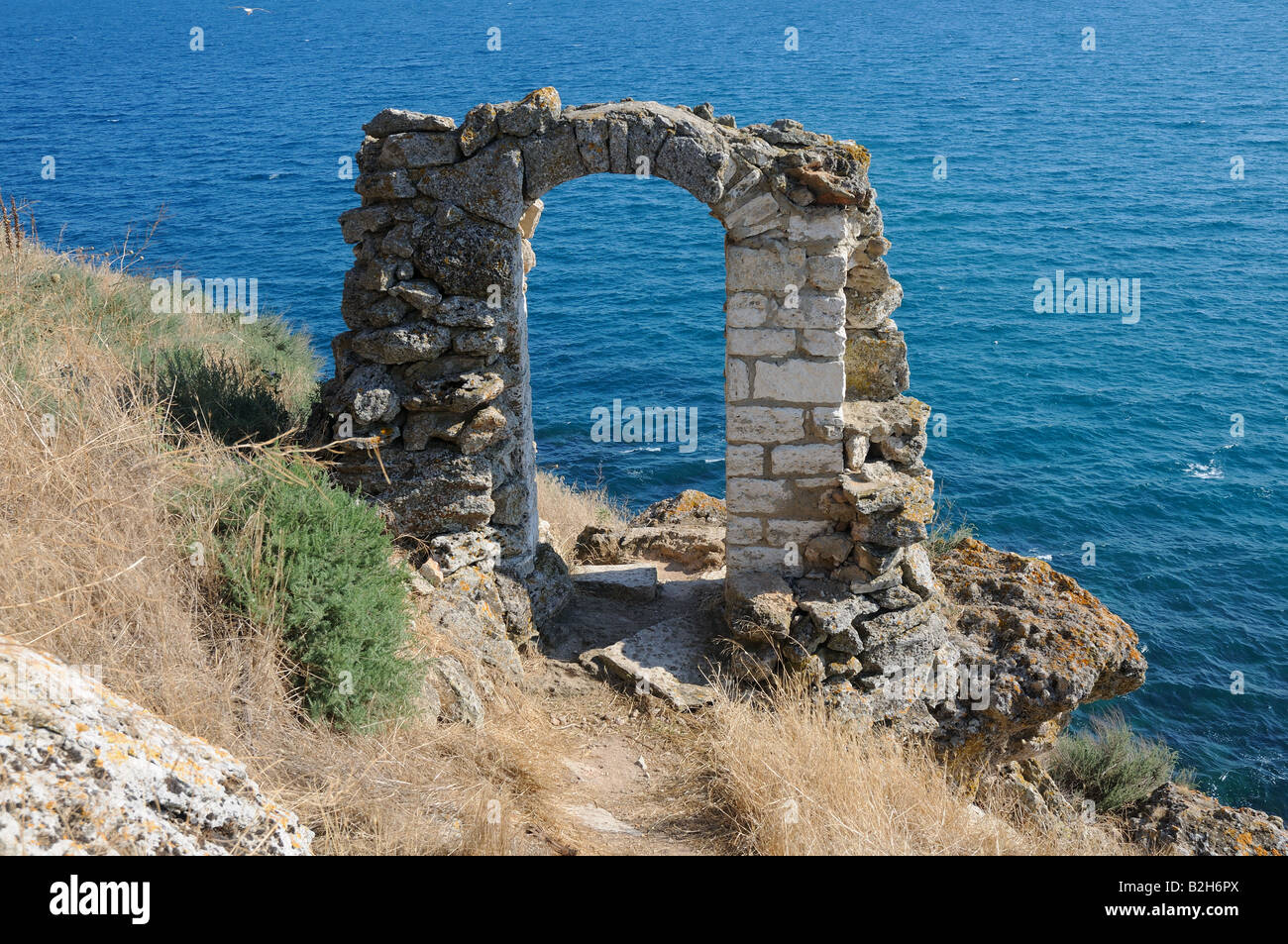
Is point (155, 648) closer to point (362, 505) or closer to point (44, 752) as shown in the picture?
point (44, 752)

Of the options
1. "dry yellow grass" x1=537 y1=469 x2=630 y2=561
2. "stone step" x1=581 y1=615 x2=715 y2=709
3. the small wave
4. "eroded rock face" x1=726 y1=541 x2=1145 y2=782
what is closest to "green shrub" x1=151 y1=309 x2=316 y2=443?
"dry yellow grass" x1=537 y1=469 x2=630 y2=561

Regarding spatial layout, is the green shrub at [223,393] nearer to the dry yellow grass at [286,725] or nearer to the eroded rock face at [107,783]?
the dry yellow grass at [286,725]

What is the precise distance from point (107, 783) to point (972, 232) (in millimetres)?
29384

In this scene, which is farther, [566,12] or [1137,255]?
[566,12]

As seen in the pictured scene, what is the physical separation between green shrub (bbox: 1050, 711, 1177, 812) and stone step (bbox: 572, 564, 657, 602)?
436cm

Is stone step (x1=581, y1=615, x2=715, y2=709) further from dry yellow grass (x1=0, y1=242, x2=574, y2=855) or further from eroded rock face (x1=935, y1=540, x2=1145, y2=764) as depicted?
eroded rock face (x1=935, y1=540, x2=1145, y2=764)

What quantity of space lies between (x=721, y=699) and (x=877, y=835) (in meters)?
1.93

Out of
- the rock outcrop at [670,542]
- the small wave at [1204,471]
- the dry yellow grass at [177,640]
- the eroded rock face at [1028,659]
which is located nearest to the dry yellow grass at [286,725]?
the dry yellow grass at [177,640]

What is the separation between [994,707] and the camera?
25.0 ft

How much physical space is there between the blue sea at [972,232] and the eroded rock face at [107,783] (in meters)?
11.2

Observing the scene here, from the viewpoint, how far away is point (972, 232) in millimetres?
29500

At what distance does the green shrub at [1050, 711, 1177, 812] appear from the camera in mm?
9375

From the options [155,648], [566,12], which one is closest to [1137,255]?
[155,648]

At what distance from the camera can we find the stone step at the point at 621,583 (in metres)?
8.82
